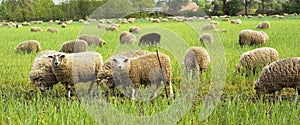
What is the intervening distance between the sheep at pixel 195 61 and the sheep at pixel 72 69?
1635 millimetres

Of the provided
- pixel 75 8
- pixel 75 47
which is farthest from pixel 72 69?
pixel 75 8

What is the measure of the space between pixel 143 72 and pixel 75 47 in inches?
193

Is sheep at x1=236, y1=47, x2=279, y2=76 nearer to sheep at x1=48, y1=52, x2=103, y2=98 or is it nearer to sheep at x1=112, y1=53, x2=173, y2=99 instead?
sheep at x1=112, y1=53, x2=173, y2=99

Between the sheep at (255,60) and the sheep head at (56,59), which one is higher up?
the sheep head at (56,59)

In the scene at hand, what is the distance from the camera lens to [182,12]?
5977 millimetres

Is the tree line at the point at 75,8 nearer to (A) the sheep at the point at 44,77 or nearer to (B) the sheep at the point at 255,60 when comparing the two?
(B) the sheep at the point at 255,60

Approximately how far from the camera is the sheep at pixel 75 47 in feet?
31.6

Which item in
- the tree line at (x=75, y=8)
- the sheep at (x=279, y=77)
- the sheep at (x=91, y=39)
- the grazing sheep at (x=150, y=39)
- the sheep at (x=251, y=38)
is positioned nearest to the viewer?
the sheep at (x=279, y=77)

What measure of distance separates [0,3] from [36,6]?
9411 mm

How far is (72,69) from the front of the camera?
578 cm

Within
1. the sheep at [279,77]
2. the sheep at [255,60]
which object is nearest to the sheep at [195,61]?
the sheep at [255,60]

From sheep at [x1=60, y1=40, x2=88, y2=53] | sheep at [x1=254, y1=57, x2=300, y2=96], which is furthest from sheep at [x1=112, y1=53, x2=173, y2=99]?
sheep at [x1=60, y1=40, x2=88, y2=53]

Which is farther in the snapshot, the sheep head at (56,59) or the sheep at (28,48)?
the sheep at (28,48)

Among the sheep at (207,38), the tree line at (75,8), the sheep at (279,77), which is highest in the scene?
the tree line at (75,8)
